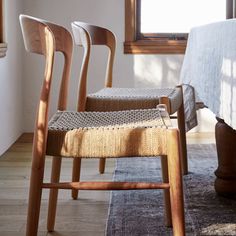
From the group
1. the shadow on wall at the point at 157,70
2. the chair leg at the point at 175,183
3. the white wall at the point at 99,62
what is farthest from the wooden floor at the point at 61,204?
the shadow on wall at the point at 157,70

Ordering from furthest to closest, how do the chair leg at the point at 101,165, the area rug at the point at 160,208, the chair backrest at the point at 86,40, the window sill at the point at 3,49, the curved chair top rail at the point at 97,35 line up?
the window sill at the point at 3,49
the chair leg at the point at 101,165
the curved chair top rail at the point at 97,35
the chair backrest at the point at 86,40
the area rug at the point at 160,208

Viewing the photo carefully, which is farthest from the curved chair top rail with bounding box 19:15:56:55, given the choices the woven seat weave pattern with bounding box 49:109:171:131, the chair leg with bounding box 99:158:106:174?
the chair leg with bounding box 99:158:106:174

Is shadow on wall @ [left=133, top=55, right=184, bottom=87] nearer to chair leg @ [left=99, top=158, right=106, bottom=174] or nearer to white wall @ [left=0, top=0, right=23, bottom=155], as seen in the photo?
white wall @ [left=0, top=0, right=23, bottom=155]

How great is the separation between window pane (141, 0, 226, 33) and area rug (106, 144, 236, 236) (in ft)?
4.19

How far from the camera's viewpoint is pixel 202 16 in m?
3.47

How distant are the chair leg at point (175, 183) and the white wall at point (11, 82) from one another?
176 centimetres

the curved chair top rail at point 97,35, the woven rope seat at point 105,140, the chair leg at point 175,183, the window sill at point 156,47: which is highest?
the curved chair top rail at point 97,35

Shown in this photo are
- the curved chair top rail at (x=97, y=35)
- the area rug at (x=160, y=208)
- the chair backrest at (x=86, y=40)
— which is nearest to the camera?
the area rug at (x=160, y=208)

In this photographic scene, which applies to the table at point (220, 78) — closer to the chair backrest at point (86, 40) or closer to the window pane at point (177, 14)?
the chair backrest at point (86, 40)

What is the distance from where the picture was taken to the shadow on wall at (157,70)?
3438 millimetres

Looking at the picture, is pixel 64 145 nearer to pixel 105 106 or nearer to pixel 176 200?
pixel 176 200

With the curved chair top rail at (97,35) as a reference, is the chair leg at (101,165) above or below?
below

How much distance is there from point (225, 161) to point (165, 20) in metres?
1.74

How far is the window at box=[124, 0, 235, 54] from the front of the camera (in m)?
3.41
